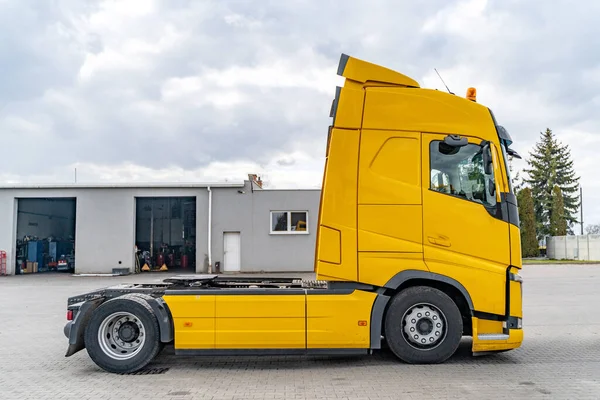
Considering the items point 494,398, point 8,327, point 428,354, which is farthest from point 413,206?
point 8,327

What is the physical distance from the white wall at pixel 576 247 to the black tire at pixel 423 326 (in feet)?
133

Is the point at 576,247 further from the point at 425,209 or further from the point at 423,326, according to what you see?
the point at 425,209

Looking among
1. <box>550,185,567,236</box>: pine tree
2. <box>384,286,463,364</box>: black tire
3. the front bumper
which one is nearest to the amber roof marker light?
<box>384,286,463,364</box>: black tire

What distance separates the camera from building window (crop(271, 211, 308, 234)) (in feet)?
78.7

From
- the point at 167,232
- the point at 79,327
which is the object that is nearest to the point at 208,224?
the point at 167,232

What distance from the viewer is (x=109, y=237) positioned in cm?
2445

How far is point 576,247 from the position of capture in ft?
134

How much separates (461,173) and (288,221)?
17.9 metres

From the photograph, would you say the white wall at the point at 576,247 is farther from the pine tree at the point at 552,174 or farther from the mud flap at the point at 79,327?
the mud flap at the point at 79,327

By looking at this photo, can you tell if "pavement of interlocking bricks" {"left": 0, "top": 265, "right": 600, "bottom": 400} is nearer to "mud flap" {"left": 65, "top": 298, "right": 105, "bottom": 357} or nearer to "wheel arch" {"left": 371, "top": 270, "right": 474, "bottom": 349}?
"mud flap" {"left": 65, "top": 298, "right": 105, "bottom": 357}

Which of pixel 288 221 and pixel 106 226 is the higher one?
pixel 288 221

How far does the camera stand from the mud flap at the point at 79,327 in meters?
6.35

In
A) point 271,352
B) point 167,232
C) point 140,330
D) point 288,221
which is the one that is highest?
point 288,221

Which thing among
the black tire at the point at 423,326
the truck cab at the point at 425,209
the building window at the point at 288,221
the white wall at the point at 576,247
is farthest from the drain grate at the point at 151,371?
the white wall at the point at 576,247
